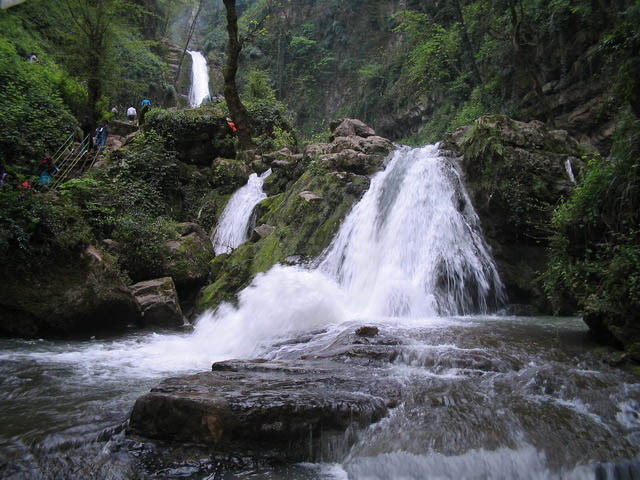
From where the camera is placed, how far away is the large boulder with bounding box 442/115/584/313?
912cm

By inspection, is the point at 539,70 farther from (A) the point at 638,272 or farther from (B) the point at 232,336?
(B) the point at 232,336

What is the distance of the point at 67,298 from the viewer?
8.42 meters

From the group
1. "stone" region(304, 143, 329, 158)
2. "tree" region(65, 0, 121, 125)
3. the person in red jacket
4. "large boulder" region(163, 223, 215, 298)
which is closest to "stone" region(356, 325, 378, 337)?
"large boulder" region(163, 223, 215, 298)

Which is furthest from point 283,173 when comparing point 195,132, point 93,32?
point 93,32

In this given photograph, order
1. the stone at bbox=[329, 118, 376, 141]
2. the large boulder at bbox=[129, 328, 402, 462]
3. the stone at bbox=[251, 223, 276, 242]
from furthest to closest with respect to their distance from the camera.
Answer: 1. the stone at bbox=[329, 118, 376, 141]
2. the stone at bbox=[251, 223, 276, 242]
3. the large boulder at bbox=[129, 328, 402, 462]

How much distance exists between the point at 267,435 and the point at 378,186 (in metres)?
8.95

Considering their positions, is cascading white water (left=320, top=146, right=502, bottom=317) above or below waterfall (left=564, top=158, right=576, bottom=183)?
below

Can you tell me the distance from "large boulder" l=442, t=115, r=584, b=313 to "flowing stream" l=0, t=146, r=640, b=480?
44 centimetres

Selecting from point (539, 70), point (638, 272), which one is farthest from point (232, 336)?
point (539, 70)

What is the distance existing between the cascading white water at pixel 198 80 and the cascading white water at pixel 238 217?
75.1 feet

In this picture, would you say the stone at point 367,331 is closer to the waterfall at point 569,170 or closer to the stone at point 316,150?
the waterfall at point 569,170

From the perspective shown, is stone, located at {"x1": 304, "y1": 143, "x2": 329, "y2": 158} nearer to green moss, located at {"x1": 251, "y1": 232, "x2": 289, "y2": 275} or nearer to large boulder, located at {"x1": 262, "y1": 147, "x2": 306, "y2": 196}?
large boulder, located at {"x1": 262, "y1": 147, "x2": 306, "y2": 196}

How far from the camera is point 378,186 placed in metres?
11.6

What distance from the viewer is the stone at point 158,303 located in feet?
31.2
